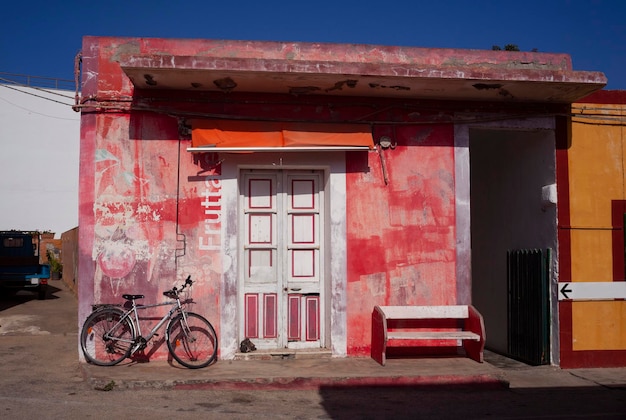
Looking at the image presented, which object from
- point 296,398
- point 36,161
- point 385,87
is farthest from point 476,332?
point 36,161

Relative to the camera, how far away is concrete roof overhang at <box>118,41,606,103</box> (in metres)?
8.39

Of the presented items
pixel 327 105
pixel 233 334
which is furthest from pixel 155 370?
pixel 327 105

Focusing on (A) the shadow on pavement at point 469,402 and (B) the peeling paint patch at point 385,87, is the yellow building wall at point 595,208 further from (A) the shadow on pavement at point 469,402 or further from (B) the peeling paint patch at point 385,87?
(B) the peeling paint patch at point 385,87

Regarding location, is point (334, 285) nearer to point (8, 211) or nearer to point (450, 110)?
point (450, 110)

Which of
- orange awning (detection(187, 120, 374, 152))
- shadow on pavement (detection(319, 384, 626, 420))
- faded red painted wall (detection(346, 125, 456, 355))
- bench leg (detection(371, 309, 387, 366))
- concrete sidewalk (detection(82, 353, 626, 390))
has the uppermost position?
orange awning (detection(187, 120, 374, 152))

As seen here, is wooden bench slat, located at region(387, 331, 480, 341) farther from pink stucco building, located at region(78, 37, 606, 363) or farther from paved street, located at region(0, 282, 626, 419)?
pink stucco building, located at region(78, 37, 606, 363)

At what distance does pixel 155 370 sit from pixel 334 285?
2.64m

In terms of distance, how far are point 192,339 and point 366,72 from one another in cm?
418

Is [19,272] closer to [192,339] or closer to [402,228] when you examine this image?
[192,339]

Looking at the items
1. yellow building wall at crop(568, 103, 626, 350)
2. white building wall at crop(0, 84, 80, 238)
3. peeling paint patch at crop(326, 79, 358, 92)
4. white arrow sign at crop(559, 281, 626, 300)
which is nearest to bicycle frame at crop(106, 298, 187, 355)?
peeling paint patch at crop(326, 79, 358, 92)

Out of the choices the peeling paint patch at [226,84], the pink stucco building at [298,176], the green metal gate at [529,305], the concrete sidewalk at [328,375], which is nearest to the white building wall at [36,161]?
the pink stucco building at [298,176]

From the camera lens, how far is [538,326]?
388 inches

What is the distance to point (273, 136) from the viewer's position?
9.12 metres

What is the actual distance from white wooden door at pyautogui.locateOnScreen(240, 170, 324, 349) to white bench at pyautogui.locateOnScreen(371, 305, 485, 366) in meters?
0.99
